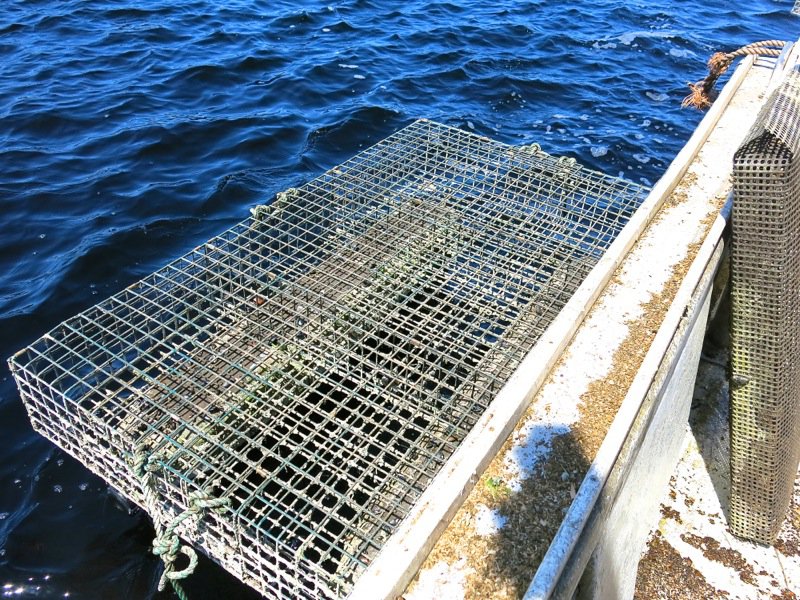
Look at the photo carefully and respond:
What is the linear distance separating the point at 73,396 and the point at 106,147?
188 inches

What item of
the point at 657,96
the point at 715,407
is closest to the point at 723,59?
the point at 657,96

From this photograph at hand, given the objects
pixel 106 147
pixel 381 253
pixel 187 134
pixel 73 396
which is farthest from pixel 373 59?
pixel 73 396

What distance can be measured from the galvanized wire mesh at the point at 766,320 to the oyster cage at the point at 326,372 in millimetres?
1483

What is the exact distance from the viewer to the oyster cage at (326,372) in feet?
12.3

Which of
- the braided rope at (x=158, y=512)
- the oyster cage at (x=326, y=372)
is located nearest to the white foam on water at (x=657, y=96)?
the oyster cage at (x=326, y=372)

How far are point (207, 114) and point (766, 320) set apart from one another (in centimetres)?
890

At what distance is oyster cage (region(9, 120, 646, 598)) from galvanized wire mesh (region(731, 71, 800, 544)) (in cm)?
148

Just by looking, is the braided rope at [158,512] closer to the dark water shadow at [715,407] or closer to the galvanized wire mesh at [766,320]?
the galvanized wire mesh at [766,320]

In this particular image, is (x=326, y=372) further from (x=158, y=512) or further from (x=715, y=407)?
(x=715, y=407)

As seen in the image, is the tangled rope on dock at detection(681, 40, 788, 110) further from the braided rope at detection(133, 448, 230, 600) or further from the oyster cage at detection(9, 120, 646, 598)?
the braided rope at detection(133, 448, 230, 600)

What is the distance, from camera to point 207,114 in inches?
404

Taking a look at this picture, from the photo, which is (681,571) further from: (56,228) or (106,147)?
(106,147)

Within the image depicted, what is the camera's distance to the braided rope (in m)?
3.49

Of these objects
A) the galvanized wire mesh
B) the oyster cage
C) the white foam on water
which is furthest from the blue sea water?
the galvanized wire mesh
